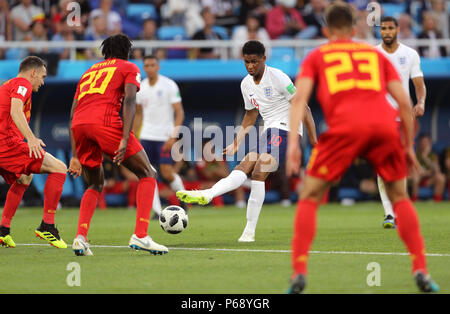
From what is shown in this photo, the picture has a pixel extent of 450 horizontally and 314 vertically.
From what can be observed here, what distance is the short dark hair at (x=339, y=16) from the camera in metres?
5.86

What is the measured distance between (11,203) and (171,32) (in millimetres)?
11700

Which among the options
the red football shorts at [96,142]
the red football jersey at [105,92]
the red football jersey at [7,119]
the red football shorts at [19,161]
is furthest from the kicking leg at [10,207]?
the red football jersey at [105,92]

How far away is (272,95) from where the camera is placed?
32.4ft

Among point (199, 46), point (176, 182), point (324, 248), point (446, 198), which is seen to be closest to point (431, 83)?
point (446, 198)

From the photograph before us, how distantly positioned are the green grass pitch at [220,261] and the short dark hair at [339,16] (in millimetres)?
1897

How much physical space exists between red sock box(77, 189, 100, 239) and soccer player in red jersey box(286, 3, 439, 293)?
311cm

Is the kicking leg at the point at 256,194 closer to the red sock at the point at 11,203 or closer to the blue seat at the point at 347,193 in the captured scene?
the red sock at the point at 11,203

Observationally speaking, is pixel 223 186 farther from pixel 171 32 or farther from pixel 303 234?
pixel 171 32

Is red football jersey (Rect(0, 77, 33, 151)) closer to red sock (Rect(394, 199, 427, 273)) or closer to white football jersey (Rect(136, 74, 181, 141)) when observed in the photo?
red sock (Rect(394, 199, 427, 273))

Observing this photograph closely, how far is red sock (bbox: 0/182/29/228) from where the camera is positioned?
A: 9312 millimetres

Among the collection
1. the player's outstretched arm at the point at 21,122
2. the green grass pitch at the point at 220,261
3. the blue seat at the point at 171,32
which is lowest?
the green grass pitch at the point at 220,261

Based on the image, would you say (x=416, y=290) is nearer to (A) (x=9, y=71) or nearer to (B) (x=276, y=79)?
(B) (x=276, y=79)

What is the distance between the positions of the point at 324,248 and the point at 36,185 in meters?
11.5

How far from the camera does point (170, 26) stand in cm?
2077
